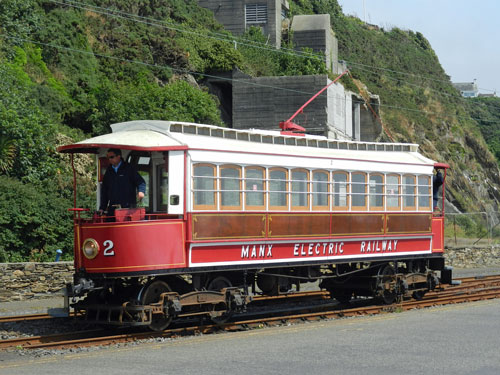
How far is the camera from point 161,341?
45.7ft

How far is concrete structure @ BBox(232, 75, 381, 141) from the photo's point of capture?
38.5 meters

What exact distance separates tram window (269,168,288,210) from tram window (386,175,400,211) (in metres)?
3.57

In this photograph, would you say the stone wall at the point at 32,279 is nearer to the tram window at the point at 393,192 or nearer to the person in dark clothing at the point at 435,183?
the tram window at the point at 393,192

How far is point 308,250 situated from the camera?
17.3 metres

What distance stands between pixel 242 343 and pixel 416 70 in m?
68.0

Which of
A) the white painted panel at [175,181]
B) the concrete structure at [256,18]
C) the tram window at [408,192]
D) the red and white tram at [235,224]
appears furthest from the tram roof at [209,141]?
the concrete structure at [256,18]

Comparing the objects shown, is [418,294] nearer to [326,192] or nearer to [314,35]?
[326,192]

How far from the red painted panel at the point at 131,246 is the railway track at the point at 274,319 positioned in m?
1.17

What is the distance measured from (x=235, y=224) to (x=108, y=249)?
262cm

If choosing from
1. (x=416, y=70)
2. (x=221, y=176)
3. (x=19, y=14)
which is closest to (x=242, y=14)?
(x=19, y=14)

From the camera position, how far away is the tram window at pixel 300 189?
16781 millimetres

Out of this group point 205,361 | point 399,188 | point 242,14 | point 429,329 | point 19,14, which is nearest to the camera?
point 205,361

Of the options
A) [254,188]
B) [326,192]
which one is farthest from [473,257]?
A: [254,188]

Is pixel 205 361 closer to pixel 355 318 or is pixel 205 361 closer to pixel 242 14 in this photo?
pixel 355 318
